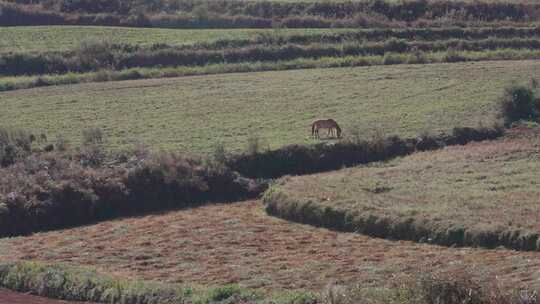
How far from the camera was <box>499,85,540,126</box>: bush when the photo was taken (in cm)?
4516

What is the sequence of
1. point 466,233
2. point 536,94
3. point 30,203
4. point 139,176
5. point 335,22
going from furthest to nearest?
point 335,22, point 536,94, point 139,176, point 30,203, point 466,233

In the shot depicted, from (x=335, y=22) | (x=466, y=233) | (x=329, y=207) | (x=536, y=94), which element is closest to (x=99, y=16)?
(x=335, y=22)

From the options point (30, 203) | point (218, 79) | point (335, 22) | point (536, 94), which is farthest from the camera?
point (335, 22)

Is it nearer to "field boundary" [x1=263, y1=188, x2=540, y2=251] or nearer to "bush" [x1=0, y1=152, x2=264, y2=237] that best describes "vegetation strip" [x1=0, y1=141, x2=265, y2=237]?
"bush" [x1=0, y1=152, x2=264, y2=237]

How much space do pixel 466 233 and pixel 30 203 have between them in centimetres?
1447

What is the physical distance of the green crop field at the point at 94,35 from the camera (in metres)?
64.1

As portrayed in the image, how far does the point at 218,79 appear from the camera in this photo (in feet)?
189

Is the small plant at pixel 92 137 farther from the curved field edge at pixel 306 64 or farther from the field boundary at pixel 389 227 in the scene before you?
the curved field edge at pixel 306 64

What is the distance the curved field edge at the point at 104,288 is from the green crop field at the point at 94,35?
35.1 metres

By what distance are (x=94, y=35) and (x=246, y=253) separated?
39271mm

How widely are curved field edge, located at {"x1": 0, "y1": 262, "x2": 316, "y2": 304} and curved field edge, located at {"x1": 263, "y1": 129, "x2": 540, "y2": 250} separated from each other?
6.31 meters

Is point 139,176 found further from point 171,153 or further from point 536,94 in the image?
point 536,94

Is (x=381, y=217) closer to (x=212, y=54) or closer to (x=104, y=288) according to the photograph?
(x=104, y=288)

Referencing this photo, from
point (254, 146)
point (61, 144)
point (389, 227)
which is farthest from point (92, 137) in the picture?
point (389, 227)
